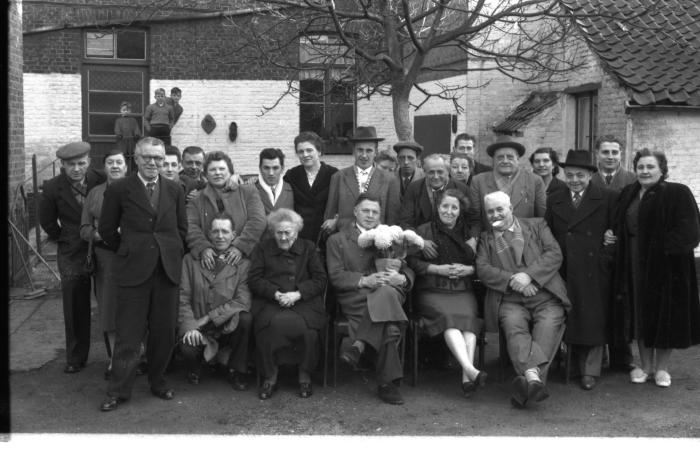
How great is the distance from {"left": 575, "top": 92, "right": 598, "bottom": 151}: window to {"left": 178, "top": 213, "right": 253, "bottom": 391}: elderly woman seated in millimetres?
8692

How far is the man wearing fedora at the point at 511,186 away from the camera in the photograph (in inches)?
277

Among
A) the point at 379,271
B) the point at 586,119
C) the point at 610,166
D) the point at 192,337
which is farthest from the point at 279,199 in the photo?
the point at 586,119

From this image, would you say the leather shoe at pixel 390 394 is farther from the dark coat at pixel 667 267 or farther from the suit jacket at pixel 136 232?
the dark coat at pixel 667 267

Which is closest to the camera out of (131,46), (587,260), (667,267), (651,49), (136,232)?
(136,232)

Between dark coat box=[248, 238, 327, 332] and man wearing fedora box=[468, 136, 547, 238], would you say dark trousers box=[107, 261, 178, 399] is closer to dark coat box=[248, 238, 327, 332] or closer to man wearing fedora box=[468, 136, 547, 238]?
dark coat box=[248, 238, 327, 332]

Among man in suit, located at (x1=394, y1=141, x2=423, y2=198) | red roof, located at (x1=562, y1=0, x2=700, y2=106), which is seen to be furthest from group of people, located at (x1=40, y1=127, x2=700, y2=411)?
red roof, located at (x1=562, y1=0, x2=700, y2=106)

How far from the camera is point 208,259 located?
6590 mm

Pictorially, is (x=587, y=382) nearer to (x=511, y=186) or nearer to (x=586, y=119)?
(x=511, y=186)

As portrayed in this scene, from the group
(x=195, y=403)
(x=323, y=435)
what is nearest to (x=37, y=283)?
(x=195, y=403)

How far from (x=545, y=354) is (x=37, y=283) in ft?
23.0

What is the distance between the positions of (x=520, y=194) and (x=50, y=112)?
1205 cm

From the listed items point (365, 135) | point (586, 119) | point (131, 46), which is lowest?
point (365, 135)

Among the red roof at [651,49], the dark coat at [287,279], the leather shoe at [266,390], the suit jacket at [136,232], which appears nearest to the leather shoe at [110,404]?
the suit jacket at [136,232]

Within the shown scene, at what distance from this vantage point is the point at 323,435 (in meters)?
5.48
